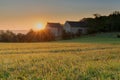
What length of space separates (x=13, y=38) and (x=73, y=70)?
59862 millimetres

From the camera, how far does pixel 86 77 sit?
7645 millimetres

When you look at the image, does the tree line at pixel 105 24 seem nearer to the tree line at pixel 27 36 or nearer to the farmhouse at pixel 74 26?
the farmhouse at pixel 74 26

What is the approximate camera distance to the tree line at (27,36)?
67438 mm

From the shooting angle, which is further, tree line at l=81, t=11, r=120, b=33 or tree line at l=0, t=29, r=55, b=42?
tree line at l=81, t=11, r=120, b=33

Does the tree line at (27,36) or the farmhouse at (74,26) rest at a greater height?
the farmhouse at (74,26)

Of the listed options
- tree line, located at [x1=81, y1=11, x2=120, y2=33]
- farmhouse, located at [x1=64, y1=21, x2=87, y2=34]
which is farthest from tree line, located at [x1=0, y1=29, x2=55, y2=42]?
farmhouse, located at [x1=64, y1=21, x2=87, y2=34]

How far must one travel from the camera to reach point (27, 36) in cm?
6906

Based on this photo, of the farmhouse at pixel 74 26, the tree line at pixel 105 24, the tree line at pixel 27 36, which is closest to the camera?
the tree line at pixel 27 36

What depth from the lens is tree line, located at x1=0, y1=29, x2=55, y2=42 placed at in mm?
67438

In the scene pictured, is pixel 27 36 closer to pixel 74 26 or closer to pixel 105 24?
pixel 105 24

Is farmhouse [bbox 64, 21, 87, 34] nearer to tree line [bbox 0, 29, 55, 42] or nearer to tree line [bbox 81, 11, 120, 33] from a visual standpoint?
tree line [bbox 81, 11, 120, 33]

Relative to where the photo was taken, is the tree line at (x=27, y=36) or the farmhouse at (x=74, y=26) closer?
the tree line at (x=27, y=36)

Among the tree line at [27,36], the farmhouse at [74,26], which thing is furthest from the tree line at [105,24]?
the tree line at [27,36]

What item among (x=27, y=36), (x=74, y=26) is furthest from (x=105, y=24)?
(x=27, y=36)
